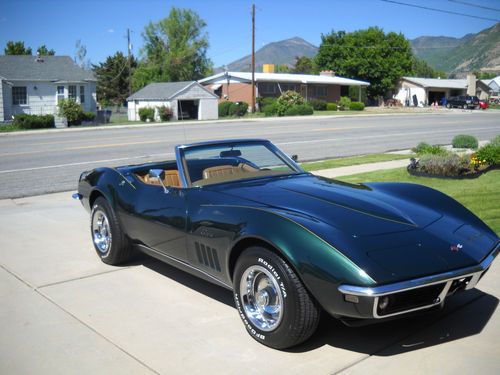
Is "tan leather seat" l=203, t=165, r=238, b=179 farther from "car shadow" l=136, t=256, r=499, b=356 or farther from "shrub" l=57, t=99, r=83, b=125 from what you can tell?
"shrub" l=57, t=99, r=83, b=125

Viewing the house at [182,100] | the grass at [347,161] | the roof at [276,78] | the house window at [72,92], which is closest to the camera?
the grass at [347,161]

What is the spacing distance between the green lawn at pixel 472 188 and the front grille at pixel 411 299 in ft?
11.0

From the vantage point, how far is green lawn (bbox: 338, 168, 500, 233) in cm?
724

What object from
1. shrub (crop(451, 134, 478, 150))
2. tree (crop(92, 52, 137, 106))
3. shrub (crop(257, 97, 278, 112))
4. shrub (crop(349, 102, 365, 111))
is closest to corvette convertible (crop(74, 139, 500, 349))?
shrub (crop(451, 134, 478, 150))

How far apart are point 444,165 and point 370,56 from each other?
73.0 m

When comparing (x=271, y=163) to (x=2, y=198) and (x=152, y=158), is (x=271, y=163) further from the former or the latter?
(x=152, y=158)

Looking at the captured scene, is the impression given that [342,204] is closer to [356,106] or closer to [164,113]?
[164,113]

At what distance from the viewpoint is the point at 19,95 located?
4222 centimetres

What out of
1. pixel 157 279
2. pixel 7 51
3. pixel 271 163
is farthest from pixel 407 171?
pixel 7 51

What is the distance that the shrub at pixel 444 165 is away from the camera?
10031mm

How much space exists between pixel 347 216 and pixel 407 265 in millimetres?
629

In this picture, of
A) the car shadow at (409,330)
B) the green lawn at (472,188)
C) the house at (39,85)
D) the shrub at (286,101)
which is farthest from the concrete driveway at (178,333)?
the shrub at (286,101)

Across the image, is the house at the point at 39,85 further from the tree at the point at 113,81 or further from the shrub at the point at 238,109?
the tree at the point at 113,81

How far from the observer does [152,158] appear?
1553 cm
